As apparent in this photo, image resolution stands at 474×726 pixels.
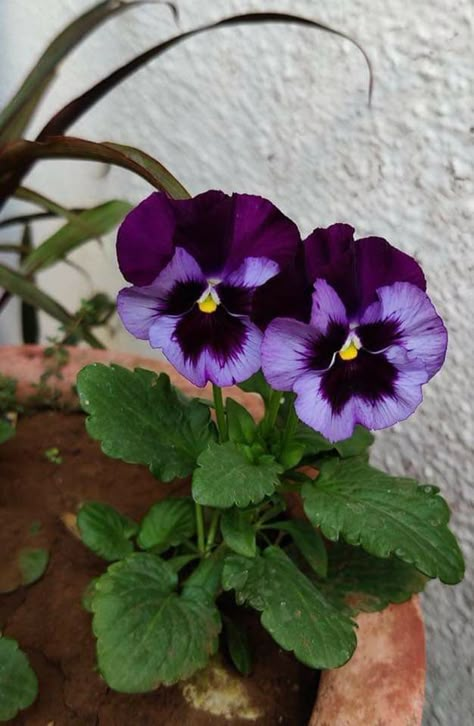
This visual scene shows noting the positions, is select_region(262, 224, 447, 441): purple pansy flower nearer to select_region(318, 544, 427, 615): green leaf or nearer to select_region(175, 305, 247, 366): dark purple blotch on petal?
select_region(175, 305, 247, 366): dark purple blotch on petal

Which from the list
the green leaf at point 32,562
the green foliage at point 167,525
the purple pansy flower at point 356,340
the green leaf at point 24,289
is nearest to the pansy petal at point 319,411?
the purple pansy flower at point 356,340

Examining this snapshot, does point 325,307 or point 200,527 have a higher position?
point 325,307

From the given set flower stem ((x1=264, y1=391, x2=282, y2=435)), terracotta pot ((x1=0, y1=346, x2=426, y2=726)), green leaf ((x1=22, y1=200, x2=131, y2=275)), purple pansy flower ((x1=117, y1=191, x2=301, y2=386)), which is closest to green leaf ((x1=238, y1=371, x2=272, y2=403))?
flower stem ((x1=264, y1=391, x2=282, y2=435))

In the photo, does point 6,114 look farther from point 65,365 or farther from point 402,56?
point 402,56

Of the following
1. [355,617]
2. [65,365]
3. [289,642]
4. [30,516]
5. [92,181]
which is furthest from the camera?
[92,181]

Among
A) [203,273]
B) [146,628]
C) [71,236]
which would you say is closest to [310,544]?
[146,628]

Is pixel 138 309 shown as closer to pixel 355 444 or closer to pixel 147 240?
pixel 147 240

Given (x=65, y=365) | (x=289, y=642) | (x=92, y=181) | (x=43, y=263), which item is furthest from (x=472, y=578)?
(x=92, y=181)

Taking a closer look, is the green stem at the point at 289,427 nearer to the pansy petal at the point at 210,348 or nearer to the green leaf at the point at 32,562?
the pansy petal at the point at 210,348
